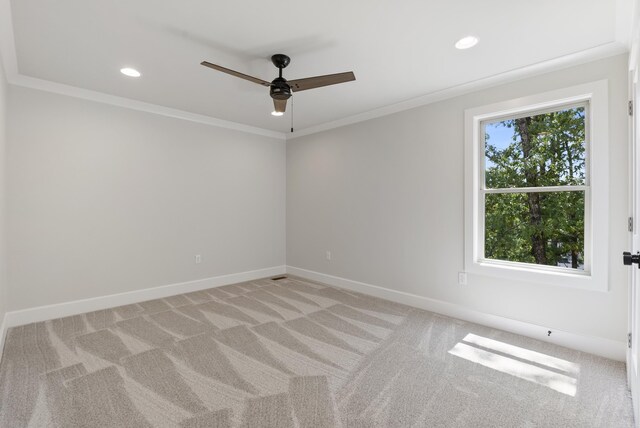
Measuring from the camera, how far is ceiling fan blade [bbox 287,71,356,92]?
2.33 meters

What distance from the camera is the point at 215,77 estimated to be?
3080mm

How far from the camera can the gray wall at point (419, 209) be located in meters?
2.51

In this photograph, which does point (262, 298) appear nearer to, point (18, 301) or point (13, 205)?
point (18, 301)

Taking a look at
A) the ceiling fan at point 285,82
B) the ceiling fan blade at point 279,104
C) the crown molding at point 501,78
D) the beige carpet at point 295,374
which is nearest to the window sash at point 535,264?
the beige carpet at point 295,374

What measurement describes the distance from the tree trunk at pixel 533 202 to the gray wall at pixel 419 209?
0.30m

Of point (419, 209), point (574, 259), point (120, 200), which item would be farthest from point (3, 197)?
point (574, 259)

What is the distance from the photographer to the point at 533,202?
119 inches

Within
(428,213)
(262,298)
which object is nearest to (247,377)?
(262,298)

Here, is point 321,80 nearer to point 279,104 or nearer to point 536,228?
point 279,104

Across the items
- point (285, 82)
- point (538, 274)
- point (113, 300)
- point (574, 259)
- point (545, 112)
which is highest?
point (285, 82)

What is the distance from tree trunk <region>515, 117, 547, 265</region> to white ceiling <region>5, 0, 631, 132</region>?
658 millimetres

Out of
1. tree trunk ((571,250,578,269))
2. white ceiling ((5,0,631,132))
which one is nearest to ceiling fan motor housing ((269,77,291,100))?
white ceiling ((5,0,631,132))

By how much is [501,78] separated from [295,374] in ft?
10.6

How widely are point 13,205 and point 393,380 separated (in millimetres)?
3872
